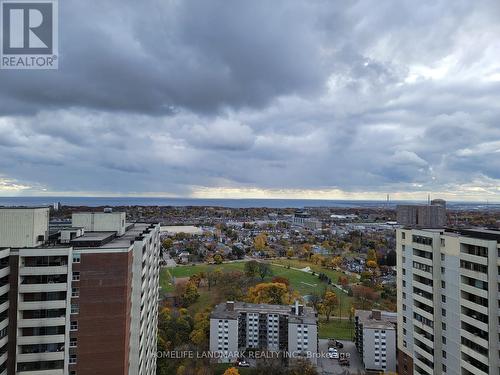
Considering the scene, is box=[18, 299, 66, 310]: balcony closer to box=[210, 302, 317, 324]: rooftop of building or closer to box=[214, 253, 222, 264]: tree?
box=[210, 302, 317, 324]: rooftop of building

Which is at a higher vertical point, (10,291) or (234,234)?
(10,291)

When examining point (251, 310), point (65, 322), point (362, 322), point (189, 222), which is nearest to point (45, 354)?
point (65, 322)

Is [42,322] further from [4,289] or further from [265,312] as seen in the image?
[265,312]

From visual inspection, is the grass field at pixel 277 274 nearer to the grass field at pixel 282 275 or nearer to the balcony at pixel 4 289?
the grass field at pixel 282 275

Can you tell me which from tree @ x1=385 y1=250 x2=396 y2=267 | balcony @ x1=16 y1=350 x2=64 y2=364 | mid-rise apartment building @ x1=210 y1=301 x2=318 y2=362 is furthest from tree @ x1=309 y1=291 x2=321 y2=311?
balcony @ x1=16 y1=350 x2=64 y2=364

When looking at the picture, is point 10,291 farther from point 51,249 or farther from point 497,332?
point 497,332

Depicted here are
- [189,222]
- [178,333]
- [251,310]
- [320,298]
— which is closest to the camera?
[178,333]
